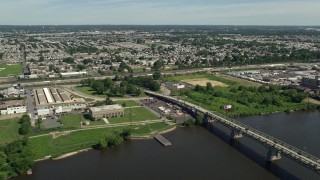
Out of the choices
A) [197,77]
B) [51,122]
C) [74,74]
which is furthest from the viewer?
[74,74]

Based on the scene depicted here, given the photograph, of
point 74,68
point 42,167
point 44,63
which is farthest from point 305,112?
point 44,63

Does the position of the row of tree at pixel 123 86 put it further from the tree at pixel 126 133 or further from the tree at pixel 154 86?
the tree at pixel 126 133

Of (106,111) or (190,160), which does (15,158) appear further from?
(190,160)

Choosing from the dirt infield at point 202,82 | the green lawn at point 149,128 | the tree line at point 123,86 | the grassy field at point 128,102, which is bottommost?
the green lawn at point 149,128

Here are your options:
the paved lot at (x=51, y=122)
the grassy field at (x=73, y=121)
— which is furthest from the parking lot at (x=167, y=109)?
the paved lot at (x=51, y=122)

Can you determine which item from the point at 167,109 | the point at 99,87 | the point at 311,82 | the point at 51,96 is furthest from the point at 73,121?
the point at 311,82

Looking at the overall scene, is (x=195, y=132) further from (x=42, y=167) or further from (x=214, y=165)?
(x=42, y=167)
